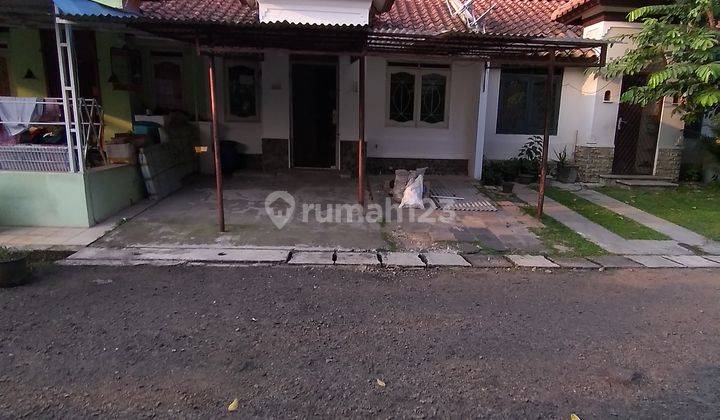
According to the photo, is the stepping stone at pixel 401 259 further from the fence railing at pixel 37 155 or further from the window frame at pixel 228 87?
the window frame at pixel 228 87

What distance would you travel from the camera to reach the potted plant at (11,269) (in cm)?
473

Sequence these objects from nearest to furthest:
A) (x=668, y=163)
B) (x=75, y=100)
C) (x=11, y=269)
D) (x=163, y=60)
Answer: (x=11, y=269) → (x=75, y=100) → (x=163, y=60) → (x=668, y=163)

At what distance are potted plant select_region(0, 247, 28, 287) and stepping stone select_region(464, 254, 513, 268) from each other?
506cm

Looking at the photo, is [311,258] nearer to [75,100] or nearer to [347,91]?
[75,100]

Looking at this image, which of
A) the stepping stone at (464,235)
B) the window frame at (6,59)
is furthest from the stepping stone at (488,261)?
the window frame at (6,59)

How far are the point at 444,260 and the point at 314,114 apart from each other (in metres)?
6.51

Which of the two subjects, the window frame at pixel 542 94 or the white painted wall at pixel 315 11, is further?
the window frame at pixel 542 94

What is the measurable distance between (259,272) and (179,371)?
2092 mm

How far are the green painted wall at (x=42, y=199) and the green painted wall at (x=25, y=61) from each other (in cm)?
373

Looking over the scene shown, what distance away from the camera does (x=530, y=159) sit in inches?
445

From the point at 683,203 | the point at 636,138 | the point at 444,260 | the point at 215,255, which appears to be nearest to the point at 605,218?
the point at 683,203

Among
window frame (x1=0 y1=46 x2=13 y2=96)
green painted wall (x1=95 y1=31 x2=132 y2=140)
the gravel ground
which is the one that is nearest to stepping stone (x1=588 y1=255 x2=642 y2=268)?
the gravel ground

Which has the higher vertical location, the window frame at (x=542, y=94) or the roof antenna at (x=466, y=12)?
the roof antenna at (x=466, y=12)

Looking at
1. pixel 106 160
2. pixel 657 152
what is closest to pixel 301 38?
pixel 106 160
